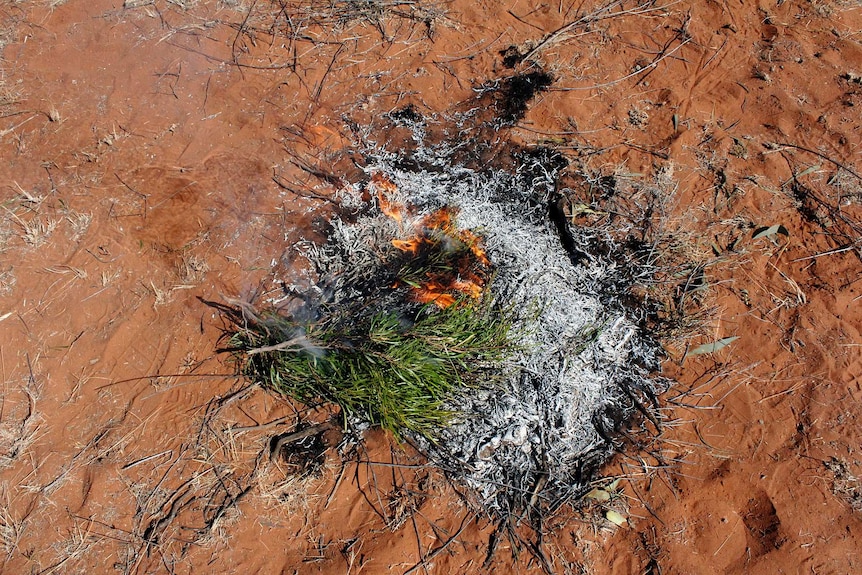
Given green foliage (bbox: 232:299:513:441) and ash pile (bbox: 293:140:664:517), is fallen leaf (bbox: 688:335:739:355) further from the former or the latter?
green foliage (bbox: 232:299:513:441)

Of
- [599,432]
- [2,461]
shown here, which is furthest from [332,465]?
[2,461]


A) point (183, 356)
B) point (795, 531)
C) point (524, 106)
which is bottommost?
point (795, 531)

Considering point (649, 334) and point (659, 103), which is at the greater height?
point (659, 103)

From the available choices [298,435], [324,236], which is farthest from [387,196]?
[298,435]

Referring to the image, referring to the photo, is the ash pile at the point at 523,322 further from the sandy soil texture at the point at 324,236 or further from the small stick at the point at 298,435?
the small stick at the point at 298,435

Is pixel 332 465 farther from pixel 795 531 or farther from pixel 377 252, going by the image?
pixel 795 531
